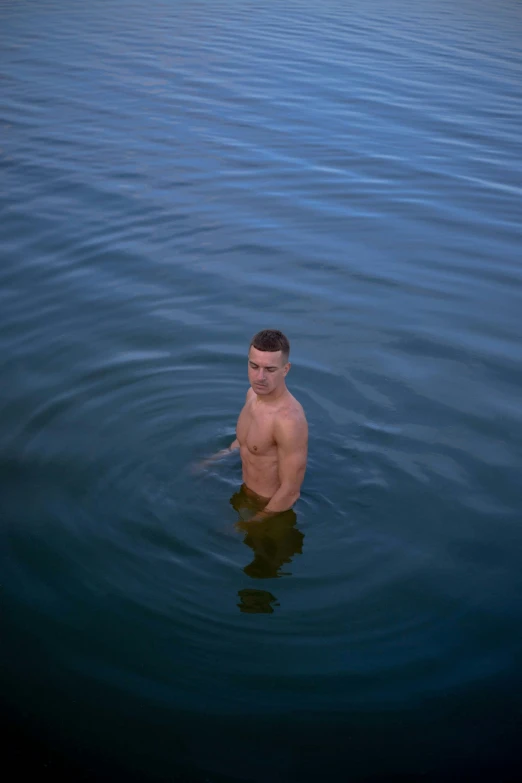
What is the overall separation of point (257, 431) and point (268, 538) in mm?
976

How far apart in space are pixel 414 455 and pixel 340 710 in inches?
120

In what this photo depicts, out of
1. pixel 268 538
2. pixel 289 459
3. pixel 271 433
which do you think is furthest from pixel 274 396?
pixel 268 538

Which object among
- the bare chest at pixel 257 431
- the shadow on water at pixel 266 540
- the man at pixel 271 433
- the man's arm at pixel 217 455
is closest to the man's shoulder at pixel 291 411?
the man at pixel 271 433

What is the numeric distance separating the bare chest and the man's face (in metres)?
0.30

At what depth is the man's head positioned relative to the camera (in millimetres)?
6215

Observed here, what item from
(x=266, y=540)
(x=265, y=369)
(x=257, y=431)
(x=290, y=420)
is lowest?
(x=266, y=540)

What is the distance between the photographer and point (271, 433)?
260 inches

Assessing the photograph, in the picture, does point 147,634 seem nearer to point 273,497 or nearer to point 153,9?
point 273,497

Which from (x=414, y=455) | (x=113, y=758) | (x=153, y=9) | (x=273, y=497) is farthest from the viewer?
(x=153, y=9)

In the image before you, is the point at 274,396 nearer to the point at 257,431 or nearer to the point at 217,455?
the point at 257,431

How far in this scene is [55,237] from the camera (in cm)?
1185

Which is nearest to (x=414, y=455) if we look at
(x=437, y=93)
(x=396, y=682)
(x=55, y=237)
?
(x=396, y=682)

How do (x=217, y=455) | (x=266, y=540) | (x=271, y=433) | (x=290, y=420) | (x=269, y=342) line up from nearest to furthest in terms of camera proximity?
(x=269, y=342)
(x=290, y=420)
(x=271, y=433)
(x=266, y=540)
(x=217, y=455)

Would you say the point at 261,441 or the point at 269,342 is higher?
the point at 269,342
